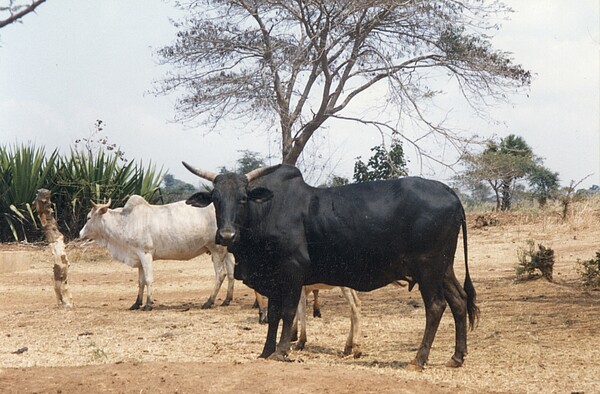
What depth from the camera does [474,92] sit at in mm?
14195

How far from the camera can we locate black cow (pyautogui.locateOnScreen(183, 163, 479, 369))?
763 cm

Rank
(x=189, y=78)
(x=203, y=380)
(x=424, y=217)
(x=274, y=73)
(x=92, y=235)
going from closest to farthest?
(x=203, y=380), (x=424, y=217), (x=92, y=235), (x=274, y=73), (x=189, y=78)

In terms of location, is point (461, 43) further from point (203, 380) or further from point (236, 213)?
point (203, 380)

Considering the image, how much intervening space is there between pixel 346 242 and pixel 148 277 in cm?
515

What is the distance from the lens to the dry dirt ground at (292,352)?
6211 millimetres

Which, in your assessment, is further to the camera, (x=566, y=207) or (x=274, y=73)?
(x=566, y=207)

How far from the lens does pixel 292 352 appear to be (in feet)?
28.0

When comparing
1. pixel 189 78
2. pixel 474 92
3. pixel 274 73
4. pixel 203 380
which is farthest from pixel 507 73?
pixel 203 380

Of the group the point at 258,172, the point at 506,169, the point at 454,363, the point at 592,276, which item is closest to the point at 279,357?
the point at 454,363

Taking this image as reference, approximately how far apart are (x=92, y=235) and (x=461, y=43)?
6.87 meters

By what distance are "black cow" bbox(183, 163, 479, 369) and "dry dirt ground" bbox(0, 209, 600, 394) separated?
1.93 ft

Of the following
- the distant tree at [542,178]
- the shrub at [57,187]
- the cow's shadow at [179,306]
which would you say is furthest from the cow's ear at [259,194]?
the distant tree at [542,178]

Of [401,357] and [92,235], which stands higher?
[92,235]

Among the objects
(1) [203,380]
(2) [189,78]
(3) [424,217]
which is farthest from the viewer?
(2) [189,78]
